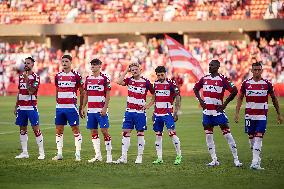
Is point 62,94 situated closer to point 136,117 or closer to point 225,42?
point 136,117

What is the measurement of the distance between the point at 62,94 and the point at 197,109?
64.2 ft

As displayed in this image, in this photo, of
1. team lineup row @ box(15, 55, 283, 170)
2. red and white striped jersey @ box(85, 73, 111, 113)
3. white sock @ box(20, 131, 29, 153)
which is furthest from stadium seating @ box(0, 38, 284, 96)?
red and white striped jersey @ box(85, 73, 111, 113)

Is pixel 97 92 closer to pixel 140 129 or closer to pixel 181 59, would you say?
pixel 140 129

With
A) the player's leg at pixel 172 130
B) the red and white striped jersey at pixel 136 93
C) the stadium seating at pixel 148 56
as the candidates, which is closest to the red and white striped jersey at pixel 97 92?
the red and white striped jersey at pixel 136 93

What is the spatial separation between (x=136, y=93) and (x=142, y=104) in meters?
0.26

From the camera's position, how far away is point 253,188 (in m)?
14.8

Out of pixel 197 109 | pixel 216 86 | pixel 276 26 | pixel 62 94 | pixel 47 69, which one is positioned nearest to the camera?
pixel 216 86

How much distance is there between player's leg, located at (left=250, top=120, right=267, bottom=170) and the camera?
56.6 ft

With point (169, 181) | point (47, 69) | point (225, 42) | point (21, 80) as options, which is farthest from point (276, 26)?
point (169, 181)

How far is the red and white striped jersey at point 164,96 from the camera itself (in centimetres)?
1867

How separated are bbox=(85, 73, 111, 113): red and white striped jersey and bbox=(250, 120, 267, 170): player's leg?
3.30 metres

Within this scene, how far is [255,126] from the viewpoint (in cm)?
1764

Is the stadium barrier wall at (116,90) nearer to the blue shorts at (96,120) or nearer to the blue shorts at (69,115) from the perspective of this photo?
the blue shorts at (69,115)

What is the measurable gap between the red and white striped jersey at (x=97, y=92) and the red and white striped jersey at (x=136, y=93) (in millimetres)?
442
